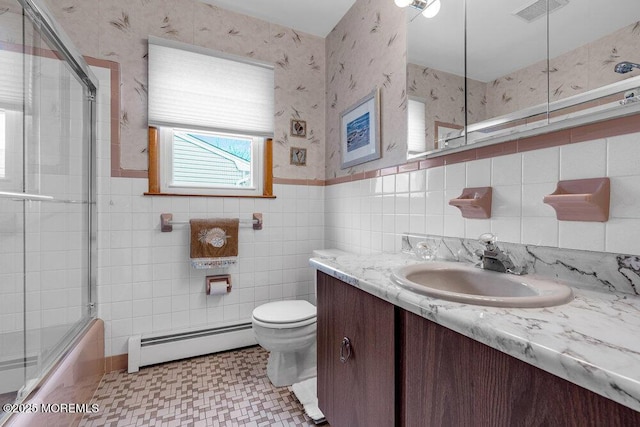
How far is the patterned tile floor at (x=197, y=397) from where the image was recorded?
136 cm

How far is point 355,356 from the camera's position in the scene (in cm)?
95

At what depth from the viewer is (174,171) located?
1980 millimetres

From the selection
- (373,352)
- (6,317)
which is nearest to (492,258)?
(373,352)

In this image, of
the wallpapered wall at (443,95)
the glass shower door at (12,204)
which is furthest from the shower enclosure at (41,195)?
the wallpapered wall at (443,95)

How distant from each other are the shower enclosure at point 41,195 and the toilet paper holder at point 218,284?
64 cm

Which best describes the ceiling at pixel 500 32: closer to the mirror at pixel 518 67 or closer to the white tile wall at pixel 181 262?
the mirror at pixel 518 67

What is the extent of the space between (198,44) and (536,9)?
1892 millimetres

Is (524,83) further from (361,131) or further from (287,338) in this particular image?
(287,338)

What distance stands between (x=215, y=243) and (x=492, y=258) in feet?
5.20

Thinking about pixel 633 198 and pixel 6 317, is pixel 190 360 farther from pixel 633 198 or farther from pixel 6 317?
pixel 633 198

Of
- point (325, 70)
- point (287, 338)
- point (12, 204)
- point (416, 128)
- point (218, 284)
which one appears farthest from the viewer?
point (325, 70)

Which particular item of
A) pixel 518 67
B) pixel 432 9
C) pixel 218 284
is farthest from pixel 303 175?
pixel 518 67

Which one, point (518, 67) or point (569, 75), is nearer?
point (569, 75)

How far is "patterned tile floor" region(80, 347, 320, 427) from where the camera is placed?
1.36 meters
